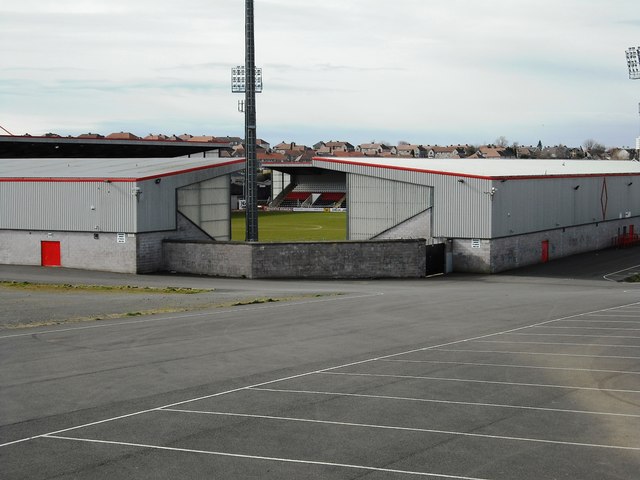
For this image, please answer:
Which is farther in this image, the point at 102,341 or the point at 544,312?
the point at 544,312

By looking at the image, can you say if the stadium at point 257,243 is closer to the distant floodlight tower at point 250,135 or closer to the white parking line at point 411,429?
the distant floodlight tower at point 250,135

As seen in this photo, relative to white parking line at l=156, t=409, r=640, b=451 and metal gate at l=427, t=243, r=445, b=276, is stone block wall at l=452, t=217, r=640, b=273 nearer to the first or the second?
metal gate at l=427, t=243, r=445, b=276

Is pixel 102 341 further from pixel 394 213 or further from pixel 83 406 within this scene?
pixel 394 213

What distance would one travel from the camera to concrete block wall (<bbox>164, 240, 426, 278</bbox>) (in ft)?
159

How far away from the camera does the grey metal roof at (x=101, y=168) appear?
2095 inches

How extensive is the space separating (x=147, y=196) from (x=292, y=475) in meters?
38.3

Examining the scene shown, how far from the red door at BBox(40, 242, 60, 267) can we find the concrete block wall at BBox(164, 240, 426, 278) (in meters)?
7.48

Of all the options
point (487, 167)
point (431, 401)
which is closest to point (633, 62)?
point (487, 167)

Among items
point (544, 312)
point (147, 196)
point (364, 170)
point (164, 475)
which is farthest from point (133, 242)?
point (164, 475)

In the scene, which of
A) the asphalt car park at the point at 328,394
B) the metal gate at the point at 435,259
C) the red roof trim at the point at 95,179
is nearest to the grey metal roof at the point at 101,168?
the red roof trim at the point at 95,179

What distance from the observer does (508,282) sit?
158ft

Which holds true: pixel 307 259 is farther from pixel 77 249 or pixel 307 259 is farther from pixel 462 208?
pixel 77 249

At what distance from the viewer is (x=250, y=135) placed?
180ft

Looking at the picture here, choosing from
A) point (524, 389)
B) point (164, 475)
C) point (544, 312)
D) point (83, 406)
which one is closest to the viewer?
point (164, 475)
